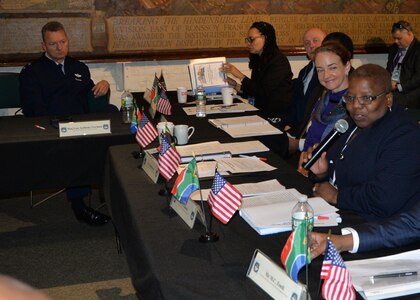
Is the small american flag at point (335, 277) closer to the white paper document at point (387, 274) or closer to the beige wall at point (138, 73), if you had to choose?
the white paper document at point (387, 274)

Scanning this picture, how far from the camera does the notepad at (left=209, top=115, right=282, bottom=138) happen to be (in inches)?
144

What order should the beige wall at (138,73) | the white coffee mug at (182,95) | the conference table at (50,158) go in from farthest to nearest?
the beige wall at (138,73), the white coffee mug at (182,95), the conference table at (50,158)

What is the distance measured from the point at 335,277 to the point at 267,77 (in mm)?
A: 3402

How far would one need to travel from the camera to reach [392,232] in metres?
2.03

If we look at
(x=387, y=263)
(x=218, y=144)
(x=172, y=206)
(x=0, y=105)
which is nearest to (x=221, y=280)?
(x=387, y=263)

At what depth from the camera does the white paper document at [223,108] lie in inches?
171

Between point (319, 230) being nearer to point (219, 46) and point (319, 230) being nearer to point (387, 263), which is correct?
point (387, 263)

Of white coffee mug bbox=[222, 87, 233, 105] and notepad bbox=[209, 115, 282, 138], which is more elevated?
white coffee mug bbox=[222, 87, 233, 105]

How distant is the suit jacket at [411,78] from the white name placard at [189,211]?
4363 mm

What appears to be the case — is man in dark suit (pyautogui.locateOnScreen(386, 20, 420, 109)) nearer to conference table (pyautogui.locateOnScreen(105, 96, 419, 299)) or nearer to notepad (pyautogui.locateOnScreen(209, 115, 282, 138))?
notepad (pyautogui.locateOnScreen(209, 115, 282, 138))

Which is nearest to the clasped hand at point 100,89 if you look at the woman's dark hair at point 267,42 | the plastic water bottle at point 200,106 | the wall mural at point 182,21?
the plastic water bottle at point 200,106

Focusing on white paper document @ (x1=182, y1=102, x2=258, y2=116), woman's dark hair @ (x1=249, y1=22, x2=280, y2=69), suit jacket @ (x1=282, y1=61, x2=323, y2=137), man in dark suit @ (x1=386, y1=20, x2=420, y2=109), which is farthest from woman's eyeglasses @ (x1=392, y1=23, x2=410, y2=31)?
white paper document @ (x1=182, y1=102, x2=258, y2=116)

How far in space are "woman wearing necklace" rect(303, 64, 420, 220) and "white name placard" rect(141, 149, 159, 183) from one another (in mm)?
759

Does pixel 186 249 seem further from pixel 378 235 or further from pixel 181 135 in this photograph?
pixel 181 135
